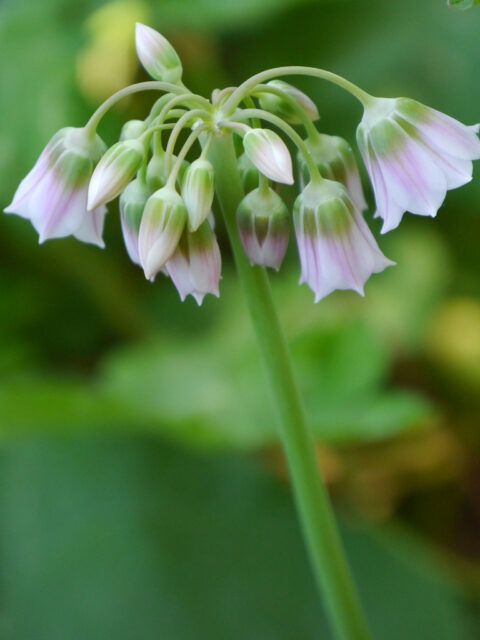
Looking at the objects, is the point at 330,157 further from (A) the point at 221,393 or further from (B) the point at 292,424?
(A) the point at 221,393

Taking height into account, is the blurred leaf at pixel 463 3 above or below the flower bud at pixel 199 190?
above

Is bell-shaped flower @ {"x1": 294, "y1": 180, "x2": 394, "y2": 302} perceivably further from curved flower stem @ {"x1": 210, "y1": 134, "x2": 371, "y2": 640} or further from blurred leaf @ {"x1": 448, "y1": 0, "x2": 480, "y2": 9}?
blurred leaf @ {"x1": 448, "y1": 0, "x2": 480, "y2": 9}

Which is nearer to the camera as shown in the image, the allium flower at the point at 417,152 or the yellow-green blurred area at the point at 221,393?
the allium flower at the point at 417,152

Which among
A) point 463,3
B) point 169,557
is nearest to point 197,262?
point 463,3

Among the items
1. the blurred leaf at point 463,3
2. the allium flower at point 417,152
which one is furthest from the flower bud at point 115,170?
the blurred leaf at point 463,3

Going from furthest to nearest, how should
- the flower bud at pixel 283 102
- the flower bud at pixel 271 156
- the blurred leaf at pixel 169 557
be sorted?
the blurred leaf at pixel 169 557
the flower bud at pixel 283 102
the flower bud at pixel 271 156

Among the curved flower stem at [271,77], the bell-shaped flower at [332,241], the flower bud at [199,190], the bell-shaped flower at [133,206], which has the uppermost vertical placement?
the curved flower stem at [271,77]

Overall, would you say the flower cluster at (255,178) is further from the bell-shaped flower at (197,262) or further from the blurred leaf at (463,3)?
the blurred leaf at (463,3)

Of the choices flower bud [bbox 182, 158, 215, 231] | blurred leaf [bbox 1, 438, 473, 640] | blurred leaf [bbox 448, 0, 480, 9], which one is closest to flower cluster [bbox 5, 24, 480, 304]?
flower bud [bbox 182, 158, 215, 231]

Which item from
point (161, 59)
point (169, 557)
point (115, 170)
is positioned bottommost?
point (169, 557)
